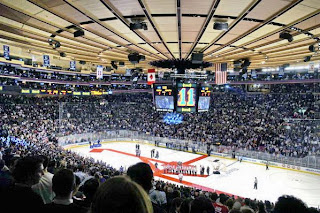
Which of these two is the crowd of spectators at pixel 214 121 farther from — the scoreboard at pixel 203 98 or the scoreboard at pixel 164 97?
the scoreboard at pixel 164 97

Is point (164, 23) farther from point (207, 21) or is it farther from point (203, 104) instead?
point (203, 104)

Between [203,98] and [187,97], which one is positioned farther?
[203,98]

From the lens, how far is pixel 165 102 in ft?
43.4

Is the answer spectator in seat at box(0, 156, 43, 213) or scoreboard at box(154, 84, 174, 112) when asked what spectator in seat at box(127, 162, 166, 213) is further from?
scoreboard at box(154, 84, 174, 112)

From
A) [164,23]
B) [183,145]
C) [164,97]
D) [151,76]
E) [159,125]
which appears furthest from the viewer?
[159,125]

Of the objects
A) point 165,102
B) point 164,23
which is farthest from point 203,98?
point 164,23

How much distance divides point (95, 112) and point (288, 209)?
121 ft

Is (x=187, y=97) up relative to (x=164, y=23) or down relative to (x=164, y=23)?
A: down

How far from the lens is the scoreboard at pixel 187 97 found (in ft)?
42.2

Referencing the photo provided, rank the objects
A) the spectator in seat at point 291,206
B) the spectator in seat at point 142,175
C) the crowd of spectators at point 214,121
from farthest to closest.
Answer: the crowd of spectators at point 214,121, the spectator in seat at point 142,175, the spectator in seat at point 291,206

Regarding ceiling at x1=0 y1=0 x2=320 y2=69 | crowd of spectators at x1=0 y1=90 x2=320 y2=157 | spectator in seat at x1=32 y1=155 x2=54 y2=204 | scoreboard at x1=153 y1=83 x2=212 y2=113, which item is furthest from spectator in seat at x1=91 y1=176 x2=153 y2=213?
crowd of spectators at x1=0 y1=90 x2=320 y2=157

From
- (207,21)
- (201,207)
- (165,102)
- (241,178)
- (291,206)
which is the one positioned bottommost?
(241,178)

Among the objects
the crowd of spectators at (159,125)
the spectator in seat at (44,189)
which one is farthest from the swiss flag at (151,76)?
the spectator in seat at (44,189)

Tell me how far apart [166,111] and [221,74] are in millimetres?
4074
